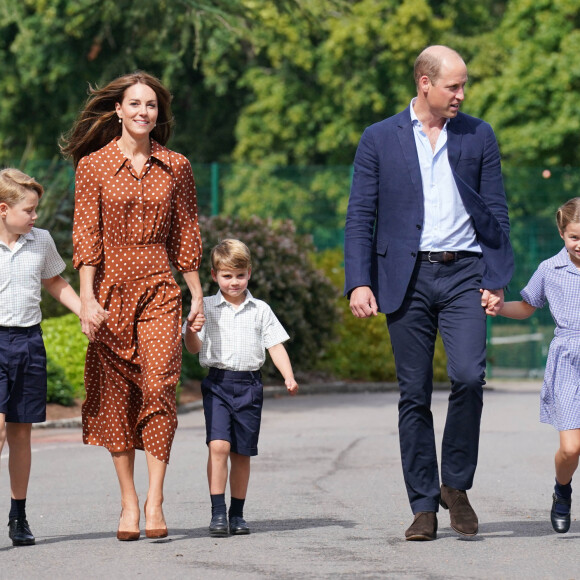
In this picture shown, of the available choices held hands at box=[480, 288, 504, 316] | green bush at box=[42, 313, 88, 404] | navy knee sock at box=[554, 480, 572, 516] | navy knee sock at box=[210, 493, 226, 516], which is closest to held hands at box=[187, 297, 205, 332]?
navy knee sock at box=[210, 493, 226, 516]

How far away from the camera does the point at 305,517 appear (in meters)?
7.21

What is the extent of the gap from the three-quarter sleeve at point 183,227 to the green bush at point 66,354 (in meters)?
6.89

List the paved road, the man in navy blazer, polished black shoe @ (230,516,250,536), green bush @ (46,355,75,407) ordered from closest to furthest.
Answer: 1. the paved road
2. the man in navy blazer
3. polished black shoe @ (230,516,250,536)
4. green bush @ (46,355,75,407)

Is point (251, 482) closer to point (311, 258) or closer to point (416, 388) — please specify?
point (416, 388)

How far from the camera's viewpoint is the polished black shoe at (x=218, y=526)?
21.2 ft

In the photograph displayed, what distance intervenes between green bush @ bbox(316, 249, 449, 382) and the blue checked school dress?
36.9ft

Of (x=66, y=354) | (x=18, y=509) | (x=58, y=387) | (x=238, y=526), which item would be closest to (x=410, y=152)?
(x=238, y=526)

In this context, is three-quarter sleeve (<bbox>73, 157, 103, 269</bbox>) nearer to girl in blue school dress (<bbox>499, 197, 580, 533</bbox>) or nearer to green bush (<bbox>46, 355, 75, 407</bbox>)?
girl in blue school dress (<bbox>499, 197, 580, 533</bbox>)

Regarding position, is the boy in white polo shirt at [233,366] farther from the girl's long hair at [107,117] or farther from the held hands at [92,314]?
the girl's long hair at [107,117]

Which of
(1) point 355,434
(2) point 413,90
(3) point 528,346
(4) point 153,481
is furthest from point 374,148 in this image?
(2) point 413,90

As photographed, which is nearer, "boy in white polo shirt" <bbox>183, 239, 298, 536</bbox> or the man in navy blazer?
the man in navy blazer

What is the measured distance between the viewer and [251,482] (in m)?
8.76

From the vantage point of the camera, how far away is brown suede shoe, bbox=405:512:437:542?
6266 mm

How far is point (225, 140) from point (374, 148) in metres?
33.8
